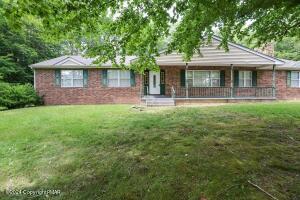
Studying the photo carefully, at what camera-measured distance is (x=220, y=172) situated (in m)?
4.54

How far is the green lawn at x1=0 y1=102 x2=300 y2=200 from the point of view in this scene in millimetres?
4203

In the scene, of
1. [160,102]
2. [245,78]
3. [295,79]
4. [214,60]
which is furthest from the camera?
[295,79]

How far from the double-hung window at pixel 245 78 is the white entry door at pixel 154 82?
6.20 metres

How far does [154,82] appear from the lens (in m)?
21.1

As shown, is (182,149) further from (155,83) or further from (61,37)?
(155,83)

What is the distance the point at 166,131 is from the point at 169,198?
3902 mm

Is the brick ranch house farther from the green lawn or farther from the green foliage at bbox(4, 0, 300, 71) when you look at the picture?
Result: the green lawn

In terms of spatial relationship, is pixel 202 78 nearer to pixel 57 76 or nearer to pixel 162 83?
pixel 162 83

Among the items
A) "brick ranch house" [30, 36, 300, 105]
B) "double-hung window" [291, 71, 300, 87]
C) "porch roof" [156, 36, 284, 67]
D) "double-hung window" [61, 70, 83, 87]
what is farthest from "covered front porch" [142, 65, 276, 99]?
"double-hung window" [61, 70, 83, 87]

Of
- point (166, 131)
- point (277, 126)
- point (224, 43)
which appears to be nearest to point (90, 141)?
point (166, 131)

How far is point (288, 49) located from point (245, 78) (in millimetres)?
19690

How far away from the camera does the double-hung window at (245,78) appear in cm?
2139

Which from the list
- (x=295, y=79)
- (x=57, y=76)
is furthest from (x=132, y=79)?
(x=295, y=79)

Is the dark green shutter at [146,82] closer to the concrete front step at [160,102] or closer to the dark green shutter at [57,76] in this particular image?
the concrete front step at [160,102]
